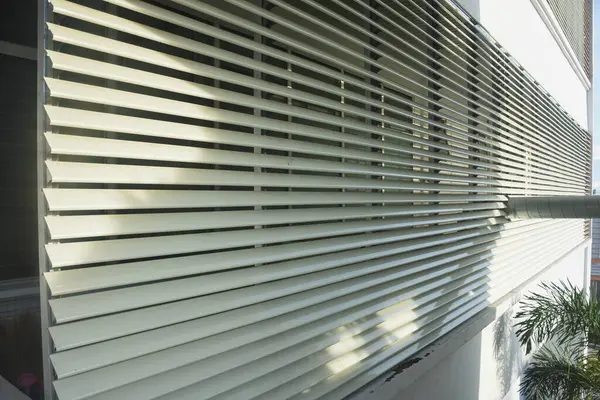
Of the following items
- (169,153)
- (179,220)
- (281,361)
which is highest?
(169,153)

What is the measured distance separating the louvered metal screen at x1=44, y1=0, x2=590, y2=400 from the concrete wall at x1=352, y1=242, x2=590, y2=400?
100 millimetres

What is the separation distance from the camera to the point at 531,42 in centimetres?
493

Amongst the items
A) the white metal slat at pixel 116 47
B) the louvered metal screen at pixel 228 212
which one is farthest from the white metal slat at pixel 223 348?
the white metal slat at pixel 116 47

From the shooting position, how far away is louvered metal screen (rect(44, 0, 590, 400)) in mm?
1001

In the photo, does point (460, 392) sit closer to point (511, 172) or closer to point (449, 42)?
point (511, 172)

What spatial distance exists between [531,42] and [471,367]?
3825 mm

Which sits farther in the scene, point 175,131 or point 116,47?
point 175,131

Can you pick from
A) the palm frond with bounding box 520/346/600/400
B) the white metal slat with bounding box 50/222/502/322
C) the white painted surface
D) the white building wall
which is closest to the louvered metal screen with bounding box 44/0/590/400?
the white metal slat with bounding box 50/222/502/322

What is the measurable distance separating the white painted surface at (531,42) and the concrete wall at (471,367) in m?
2.36

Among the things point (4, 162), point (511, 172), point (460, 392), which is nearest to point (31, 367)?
point (4, 162)

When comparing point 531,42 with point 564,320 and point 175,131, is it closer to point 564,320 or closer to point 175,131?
point 564,320

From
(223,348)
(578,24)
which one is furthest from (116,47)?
(578,24)

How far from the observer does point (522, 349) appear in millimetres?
4949

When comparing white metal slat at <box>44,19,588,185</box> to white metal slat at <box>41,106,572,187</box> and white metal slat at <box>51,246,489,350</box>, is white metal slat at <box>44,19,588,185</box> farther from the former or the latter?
white metal slat at <box>51,246,489,350</box>
